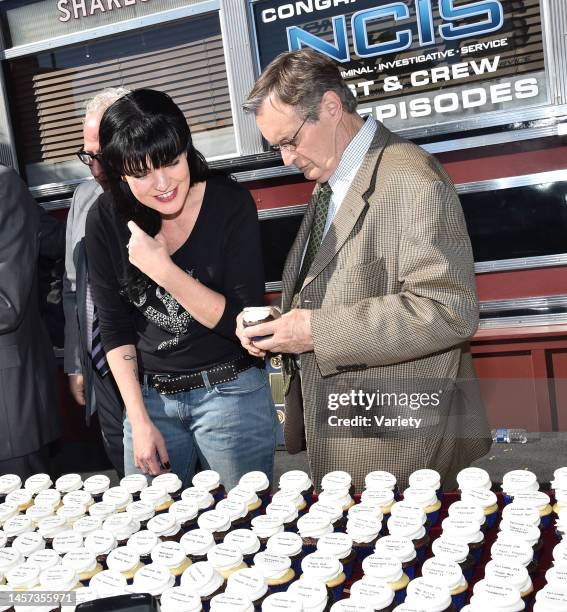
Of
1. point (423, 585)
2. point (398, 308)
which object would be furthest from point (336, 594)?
point (398, 308)

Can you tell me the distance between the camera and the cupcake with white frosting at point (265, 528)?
1336 mm

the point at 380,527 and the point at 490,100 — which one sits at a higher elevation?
the point at 490,100

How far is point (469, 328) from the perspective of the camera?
1.75 meters

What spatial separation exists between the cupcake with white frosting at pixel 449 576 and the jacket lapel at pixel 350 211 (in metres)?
0.93

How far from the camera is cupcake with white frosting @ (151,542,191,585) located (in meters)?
1.26

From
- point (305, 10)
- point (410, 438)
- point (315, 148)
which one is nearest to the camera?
point (410, 438)

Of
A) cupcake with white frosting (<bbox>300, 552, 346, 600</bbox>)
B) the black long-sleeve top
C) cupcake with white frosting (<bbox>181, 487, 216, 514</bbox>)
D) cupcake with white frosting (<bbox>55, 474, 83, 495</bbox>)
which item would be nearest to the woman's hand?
the black long-sleeve top

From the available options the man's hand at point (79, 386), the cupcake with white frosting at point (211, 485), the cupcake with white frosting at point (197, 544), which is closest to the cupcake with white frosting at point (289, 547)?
the cupcake with white frosting at point (197, 544)

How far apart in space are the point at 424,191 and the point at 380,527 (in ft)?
2.61

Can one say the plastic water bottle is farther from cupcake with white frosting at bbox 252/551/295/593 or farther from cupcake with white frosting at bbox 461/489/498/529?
cupcake with white frosting at bbox 252/551/295/593

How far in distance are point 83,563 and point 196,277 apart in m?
0.91

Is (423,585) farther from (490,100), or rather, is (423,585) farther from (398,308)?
(490,100)

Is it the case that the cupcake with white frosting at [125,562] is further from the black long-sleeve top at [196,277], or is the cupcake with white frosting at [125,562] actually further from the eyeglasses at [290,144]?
the eyeglasses at [290,144]

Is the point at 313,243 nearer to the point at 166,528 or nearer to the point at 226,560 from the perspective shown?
Result: the point at 166,528
